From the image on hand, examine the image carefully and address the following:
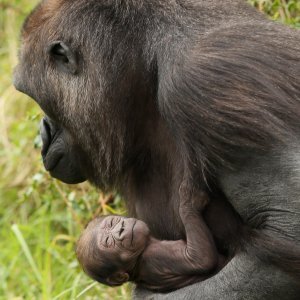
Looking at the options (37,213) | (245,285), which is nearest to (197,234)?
(245,285)

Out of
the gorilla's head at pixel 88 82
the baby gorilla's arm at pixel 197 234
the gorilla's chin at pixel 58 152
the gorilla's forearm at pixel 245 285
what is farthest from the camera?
the gorilla's chin at pixel 58 152

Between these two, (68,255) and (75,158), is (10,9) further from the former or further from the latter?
(75,158)

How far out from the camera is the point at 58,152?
5.19 meters

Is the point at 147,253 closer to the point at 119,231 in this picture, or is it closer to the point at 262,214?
the point at 119,231

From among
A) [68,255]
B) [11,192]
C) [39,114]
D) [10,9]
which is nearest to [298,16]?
[39,114]

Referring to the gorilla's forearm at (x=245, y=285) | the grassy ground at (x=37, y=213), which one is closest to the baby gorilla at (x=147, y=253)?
the gorilla's forearm at (x=245, y=285)

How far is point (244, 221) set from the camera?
4508mm

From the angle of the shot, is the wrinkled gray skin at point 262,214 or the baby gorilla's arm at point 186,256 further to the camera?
the baby gorilla's arm at point 186,256

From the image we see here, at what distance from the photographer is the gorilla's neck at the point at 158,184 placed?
4.84m

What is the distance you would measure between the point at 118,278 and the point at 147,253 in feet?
0.67

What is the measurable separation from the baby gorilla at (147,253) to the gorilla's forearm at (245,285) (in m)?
0.11

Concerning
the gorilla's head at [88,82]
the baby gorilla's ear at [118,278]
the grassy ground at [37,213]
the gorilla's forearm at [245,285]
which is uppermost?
the gorilla's head at [88,82]

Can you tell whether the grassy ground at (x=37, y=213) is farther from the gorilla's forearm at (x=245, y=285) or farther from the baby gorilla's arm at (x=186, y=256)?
the gorilla's forearm at (x=245, y=285)

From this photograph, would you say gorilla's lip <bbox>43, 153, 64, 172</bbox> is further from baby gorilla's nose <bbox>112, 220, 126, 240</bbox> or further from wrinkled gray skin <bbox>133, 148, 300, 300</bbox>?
wrinkled gray skin <bbox>133, 148, 300, 300</bbox>
